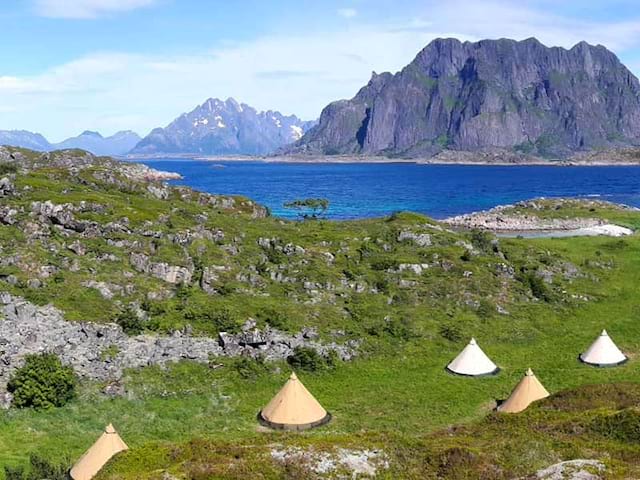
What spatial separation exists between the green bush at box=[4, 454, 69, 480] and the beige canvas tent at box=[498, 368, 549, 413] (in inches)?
813

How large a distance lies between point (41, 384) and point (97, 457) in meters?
8.96

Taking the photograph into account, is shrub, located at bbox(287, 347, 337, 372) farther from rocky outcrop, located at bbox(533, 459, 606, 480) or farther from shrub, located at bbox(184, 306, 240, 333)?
rocky outcrop, located at bbox(533, 459, 606, 480)

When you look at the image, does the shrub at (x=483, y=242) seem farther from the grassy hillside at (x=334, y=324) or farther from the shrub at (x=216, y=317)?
the shrub at (x=216, y=317)

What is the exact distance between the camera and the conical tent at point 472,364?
3650cm

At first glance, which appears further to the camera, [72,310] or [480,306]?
[480,306]

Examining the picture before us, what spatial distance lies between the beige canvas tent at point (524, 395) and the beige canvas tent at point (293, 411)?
9224 millimetres

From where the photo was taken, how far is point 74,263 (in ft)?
141

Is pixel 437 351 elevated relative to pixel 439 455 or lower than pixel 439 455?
lower

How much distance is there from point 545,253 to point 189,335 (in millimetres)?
39333

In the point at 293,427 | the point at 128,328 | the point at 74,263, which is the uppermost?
the point at 74,263

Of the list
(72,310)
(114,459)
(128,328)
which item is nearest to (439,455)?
(114,459)

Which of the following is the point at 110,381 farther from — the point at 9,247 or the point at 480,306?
the point at 480,306

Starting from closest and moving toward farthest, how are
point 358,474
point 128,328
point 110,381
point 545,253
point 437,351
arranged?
1. point 358,474
2. point 110,381
3. point 128,328
4. point 437,351
5. point 545,253

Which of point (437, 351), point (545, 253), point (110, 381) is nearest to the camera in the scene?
point (110, 381)
